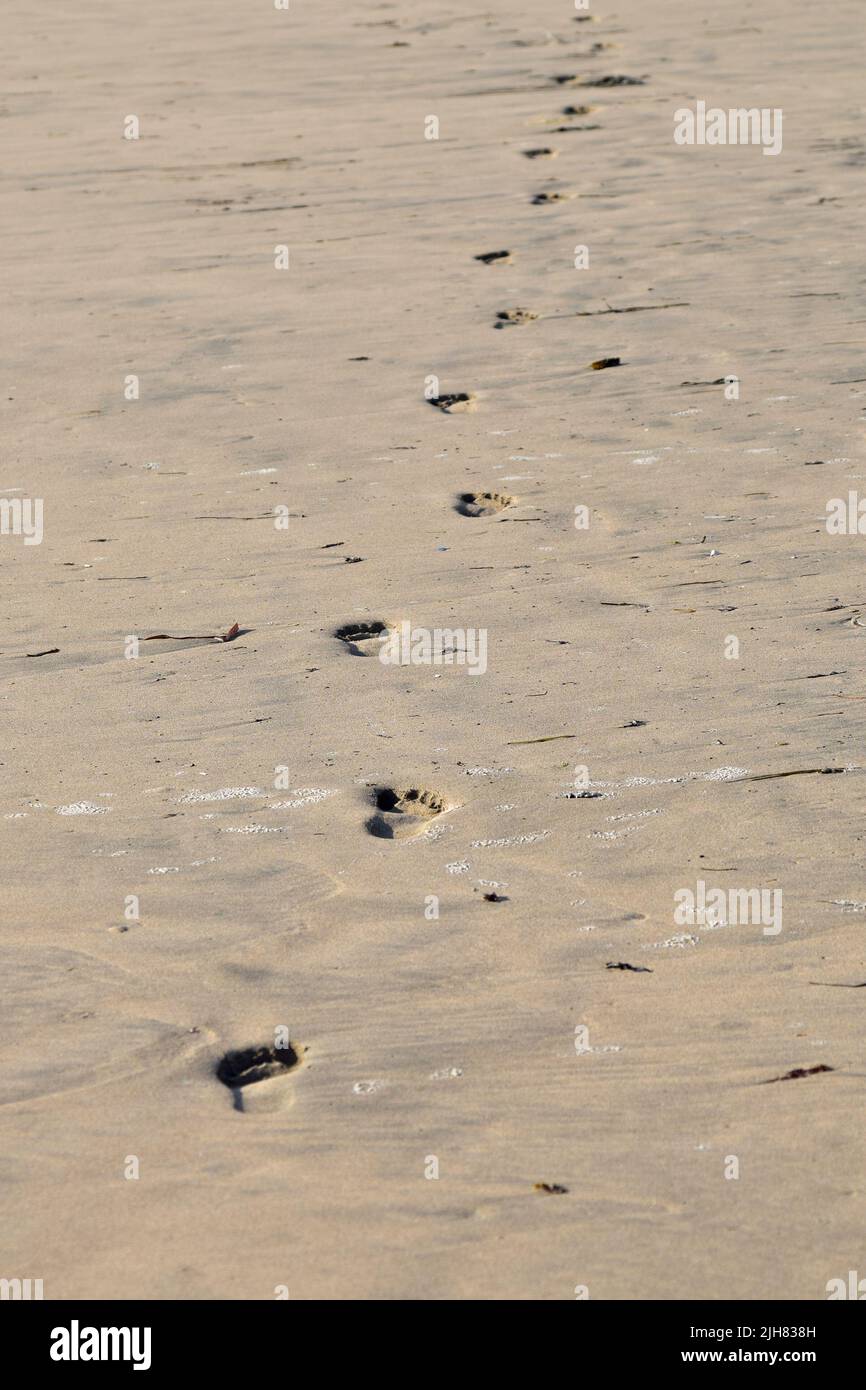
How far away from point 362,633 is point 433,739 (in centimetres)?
64

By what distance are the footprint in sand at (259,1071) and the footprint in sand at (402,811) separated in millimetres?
674

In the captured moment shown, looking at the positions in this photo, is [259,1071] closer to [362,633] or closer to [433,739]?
[433,739]

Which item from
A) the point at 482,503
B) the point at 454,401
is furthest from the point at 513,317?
the point at 482,503

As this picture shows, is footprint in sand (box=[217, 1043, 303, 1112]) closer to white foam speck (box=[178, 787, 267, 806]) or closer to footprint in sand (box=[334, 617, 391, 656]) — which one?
white foam speck (box=[178, 787, 267, 806])

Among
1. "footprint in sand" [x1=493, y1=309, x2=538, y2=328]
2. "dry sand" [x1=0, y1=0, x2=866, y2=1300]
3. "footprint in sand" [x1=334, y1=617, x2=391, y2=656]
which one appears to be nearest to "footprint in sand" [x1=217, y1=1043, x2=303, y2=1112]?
"dry sand" [x1=0, y1=0, x2=866, y2=1300]

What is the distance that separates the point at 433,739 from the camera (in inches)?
140

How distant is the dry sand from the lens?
238 centimetres

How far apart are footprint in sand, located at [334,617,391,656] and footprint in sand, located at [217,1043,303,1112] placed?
62.3 inches

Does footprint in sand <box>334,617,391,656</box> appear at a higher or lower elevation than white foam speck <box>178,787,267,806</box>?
higher

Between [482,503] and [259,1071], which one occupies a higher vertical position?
[482,503]

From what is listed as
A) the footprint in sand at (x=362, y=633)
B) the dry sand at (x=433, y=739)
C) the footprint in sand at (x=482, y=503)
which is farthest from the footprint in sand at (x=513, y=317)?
the footprint in sand at (x=362, y=633)

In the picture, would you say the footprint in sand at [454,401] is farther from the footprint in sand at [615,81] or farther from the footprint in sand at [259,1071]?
the footprint in sand at [615,81]

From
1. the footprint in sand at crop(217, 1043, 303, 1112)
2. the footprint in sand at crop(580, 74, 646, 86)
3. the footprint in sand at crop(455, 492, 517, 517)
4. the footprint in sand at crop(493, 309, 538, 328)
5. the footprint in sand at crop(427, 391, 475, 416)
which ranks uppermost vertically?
the footprint in sand at crop(580, 74, 646, 86)
